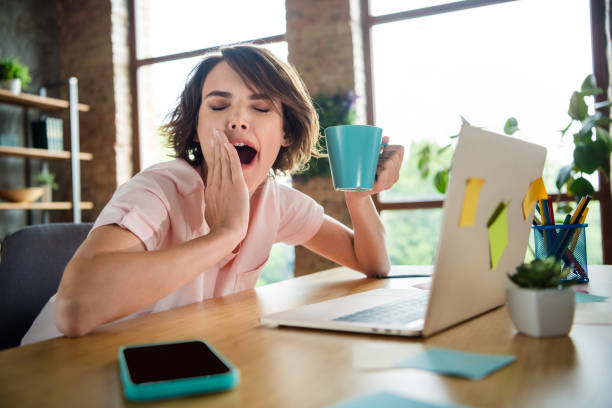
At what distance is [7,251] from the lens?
3.86ft

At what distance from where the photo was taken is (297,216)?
1.53 meters

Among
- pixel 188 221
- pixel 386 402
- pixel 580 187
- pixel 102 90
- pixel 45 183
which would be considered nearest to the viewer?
pixel 386 402

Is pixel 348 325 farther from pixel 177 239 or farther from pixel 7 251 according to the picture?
pixel 7 251

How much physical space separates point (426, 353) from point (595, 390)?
175 mm

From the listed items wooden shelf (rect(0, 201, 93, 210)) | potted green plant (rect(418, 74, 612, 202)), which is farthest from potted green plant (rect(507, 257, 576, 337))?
wooden shelf (rect(0, 201, 93, 210))

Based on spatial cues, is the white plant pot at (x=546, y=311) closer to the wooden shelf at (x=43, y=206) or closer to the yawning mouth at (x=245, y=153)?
the yawning mouth at (x=245, y=153)

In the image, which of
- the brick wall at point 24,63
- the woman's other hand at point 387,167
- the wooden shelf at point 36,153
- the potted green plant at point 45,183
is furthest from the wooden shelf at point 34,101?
the woman's other hand at point 387,167

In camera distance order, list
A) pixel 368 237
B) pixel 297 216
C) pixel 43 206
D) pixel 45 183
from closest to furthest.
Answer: pixel 368 237 → pixel 297 216 → pixel 43 206 → pixel 45 183

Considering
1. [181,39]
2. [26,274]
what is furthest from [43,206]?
[26,274]

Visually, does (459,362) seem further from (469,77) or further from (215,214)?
(469,77)

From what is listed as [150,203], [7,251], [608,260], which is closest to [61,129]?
[7,251]

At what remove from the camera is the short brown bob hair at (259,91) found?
4.23ft

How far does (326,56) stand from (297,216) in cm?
259

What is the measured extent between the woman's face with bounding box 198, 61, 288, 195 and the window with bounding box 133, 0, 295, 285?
2.81m
